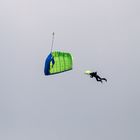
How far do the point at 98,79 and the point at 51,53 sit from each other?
3.68m

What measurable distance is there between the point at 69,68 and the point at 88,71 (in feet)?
4.17

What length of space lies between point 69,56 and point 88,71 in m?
1.61

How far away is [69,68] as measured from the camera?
5262 centimetres

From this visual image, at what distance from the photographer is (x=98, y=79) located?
52.8 meters

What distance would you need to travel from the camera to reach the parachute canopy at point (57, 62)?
5075cm

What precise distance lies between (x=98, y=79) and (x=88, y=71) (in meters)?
0.90

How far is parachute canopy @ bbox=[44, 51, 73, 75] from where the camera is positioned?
50.8 meters

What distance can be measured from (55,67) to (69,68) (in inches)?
52.3

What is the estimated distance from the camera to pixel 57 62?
51.9 meters

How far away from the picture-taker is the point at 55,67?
169ft

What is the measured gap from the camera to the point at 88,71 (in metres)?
52.5

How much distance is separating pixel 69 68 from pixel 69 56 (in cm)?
80

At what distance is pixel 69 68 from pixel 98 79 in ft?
6.77

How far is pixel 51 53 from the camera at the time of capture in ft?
170
